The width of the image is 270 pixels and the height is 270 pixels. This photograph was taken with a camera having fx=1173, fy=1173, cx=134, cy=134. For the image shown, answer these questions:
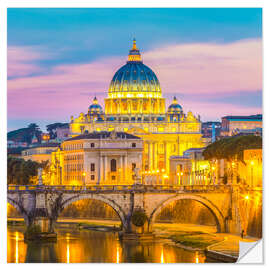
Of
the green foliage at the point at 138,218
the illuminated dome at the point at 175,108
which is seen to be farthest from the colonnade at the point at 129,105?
the green foliage at the point at 138,218

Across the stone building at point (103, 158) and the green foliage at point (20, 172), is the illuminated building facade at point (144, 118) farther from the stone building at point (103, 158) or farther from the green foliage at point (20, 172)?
the green foliage at point (20, 172)

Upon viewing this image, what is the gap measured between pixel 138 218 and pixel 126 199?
57.2 inches

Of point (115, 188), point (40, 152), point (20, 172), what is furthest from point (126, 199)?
point (40, 152)

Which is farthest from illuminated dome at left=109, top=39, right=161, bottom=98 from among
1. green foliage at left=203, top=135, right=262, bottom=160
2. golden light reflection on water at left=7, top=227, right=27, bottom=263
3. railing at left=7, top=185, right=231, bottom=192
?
railing at left=7, top=185, right=231, bottom=192

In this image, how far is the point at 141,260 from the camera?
181ft

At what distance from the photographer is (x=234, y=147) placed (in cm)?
8062

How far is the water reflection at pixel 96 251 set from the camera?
55.2m

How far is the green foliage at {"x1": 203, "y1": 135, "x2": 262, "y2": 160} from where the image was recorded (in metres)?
76.6

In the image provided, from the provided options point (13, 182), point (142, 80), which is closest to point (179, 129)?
point (142, 80)

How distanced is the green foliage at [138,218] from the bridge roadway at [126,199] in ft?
0.81

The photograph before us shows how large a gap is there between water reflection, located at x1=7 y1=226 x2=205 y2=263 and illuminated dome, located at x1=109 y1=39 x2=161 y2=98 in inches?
3611

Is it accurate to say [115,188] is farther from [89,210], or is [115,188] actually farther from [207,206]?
[89,210]

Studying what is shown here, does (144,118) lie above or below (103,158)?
above
